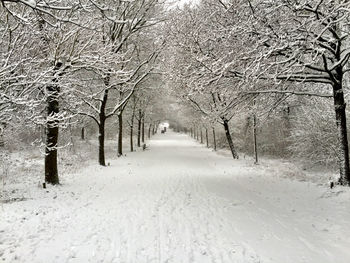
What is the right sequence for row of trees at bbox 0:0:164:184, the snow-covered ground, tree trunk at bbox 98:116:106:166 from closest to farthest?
the snow-covered ground, row of trees at bbox 0:0:164:184, tree trunk at bbox 98:116:106:166

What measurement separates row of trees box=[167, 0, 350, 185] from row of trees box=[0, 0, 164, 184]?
2570 mm

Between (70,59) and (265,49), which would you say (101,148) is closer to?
(70,59)

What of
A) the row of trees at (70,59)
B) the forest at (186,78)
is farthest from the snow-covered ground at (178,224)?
the row of trees at (70,59)

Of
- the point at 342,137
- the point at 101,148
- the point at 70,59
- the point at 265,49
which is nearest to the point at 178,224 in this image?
the point at 265,49

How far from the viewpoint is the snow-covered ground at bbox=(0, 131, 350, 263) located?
5.84 meters

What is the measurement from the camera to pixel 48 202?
32.1 ft

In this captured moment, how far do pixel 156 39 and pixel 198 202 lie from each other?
1383 cm

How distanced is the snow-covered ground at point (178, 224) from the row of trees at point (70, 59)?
8.11ft

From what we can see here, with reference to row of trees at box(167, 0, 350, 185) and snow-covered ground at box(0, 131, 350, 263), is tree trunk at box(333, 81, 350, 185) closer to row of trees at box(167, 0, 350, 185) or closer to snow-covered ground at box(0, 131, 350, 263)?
row of trees at box(167, 0, 350, 185)

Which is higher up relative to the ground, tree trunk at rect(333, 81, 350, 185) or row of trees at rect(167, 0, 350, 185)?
row of trees at rect(167, 0, 350, 185)

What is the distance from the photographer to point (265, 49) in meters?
9.02

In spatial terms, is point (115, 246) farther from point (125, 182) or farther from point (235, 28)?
point (125, 182)

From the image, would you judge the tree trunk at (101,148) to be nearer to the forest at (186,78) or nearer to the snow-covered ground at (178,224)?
the forest at (186,78)

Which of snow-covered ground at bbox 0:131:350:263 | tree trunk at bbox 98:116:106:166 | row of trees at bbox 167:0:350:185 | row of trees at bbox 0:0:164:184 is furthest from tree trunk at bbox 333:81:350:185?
tree trunk at bbox 98:116:106:166
